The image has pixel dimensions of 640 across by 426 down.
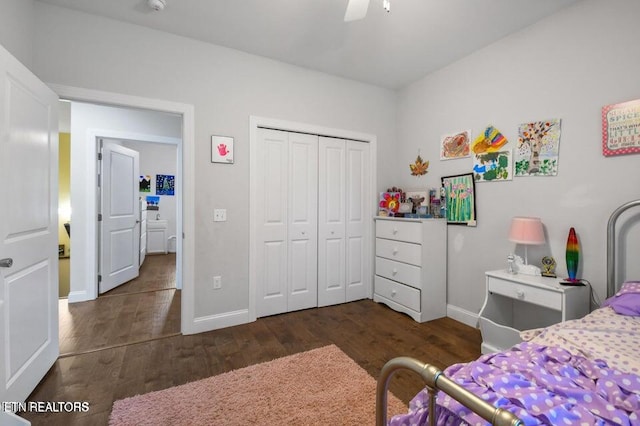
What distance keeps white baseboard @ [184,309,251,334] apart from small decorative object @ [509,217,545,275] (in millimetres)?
A: 2479

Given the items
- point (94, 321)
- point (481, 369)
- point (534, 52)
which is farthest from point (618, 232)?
point (94, 321)

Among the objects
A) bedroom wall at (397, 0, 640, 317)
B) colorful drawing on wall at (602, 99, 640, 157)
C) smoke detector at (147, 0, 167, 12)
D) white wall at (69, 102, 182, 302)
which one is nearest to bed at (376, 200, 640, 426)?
bedroom wall at (397, 0, 640, 317)

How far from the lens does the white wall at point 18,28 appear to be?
1783 mm

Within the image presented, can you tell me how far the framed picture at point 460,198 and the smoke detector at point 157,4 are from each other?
9.61 ft

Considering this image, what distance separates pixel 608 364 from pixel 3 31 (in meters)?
3.47

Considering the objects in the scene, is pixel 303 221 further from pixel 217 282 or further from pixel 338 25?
pixel 338 25

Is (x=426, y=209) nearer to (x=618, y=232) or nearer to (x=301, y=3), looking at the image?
(x=618, y=232)

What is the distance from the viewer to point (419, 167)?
137 inches

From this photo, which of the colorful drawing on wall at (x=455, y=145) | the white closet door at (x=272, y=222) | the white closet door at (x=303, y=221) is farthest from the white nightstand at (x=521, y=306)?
the white closet door at (x=272, y=222)

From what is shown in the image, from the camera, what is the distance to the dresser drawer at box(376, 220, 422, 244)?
119 inches

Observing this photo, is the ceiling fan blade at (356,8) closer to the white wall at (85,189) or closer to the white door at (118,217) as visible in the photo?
the white wall at (85,189)

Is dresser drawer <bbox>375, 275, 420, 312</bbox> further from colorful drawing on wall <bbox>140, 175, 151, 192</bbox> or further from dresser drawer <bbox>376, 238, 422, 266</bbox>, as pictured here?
colorful drawing on wall <bbox>140, 175, 151, 192</bbox>

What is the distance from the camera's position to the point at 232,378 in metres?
1.98

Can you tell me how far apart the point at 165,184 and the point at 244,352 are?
626cm
